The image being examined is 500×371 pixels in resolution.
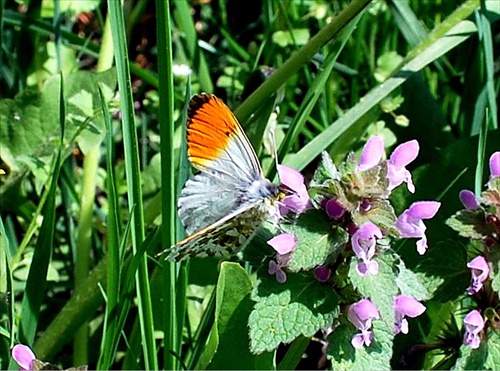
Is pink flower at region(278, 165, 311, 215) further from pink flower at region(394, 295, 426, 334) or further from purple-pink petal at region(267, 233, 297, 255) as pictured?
pink flower at region(394, 295, 426, 334)

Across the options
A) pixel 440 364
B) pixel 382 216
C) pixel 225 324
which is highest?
pixel 382 216

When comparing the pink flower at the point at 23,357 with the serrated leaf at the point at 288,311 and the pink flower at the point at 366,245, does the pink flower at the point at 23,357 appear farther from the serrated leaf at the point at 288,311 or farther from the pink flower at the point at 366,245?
the pink flower at the point at 366,245

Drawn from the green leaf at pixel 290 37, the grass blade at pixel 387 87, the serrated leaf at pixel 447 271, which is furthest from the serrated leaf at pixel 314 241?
the green leaf at pixel 290 37

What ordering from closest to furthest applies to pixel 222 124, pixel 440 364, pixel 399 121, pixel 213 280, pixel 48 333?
pixel 222 124
pixel 440 364
pixel 48 333
pixel 213 280
pixel 399 121

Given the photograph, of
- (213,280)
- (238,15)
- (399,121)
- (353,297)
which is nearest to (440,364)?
(353,297)

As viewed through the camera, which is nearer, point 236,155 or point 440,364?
point 236,155

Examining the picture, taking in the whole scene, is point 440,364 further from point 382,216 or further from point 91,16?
point 91,16

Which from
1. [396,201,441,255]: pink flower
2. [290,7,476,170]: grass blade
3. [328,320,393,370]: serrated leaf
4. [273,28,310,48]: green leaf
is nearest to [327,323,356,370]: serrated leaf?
[328,320,393,370]: serrated leaf

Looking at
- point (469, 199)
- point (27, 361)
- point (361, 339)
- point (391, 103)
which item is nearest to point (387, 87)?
point (391, 103)
